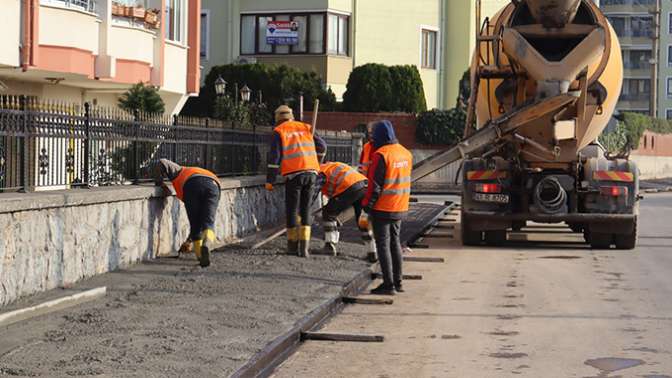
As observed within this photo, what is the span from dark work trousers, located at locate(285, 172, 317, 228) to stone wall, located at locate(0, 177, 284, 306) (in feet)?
4.49

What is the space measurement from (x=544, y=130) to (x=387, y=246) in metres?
6.27

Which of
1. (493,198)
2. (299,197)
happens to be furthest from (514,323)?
(493,198)

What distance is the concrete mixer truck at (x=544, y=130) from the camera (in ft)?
59.8

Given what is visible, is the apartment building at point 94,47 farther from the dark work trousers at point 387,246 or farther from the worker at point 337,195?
the dark work trousers at point 387,246

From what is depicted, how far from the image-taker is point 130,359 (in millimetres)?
8594

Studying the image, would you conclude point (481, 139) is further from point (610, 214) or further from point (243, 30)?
point (243, 30)

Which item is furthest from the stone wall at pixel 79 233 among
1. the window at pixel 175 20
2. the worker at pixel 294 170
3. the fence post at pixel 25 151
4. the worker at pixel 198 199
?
the window at pixel 175 20

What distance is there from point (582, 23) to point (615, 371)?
403 inches

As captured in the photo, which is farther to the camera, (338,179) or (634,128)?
(634,128)

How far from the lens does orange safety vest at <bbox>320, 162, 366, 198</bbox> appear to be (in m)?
16.4

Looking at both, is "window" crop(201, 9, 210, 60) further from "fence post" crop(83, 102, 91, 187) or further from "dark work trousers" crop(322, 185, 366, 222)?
"fence post" crop(83, 102, 91, 187)

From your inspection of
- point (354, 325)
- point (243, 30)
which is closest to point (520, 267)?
point (354, 325)

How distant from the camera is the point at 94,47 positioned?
2352 centimetres

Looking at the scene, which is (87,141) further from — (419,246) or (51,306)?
(419,246)
